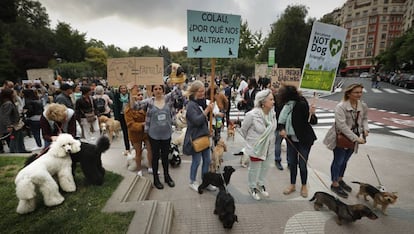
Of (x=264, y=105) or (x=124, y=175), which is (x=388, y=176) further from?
(x=124, y=175)

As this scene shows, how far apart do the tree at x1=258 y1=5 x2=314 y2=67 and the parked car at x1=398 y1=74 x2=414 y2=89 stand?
38.4 ft

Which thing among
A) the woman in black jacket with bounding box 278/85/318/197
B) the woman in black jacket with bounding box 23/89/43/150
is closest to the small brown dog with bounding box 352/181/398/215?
the woman in black jacket with bounding box 278/85/318/197

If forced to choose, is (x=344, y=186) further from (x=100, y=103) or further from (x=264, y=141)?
(x=100, y=103)

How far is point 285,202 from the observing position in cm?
373

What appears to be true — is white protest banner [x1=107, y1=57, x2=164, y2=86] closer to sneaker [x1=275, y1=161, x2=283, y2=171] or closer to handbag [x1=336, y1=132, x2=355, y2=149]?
sneaker [x1=275, y1=161, x2=283, y2=171]

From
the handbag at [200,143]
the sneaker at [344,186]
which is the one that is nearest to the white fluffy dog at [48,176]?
the handbag at [200,143]

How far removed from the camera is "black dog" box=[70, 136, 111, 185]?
3525 millimetres

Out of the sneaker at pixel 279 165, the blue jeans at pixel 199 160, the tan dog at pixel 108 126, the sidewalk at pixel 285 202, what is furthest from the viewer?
the tan dog at pixel 108 126

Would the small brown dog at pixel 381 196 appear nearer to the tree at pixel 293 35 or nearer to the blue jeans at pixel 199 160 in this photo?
the blue jeans at pixel 199 160

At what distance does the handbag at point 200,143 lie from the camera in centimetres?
367

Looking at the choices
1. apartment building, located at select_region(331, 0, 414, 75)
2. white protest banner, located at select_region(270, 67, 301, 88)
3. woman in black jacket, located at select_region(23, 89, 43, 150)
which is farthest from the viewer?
apartment building, located at select_region(331, 0, 414, 75)

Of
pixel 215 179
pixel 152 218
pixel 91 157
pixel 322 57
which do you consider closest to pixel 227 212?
pixel 215 179

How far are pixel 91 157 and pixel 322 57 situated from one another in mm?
4236

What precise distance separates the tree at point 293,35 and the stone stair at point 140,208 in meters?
33.2
